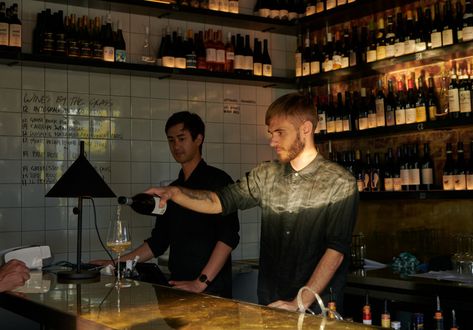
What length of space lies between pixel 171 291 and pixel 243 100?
115 inches

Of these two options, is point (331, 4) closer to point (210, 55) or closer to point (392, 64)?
point (392, 64)

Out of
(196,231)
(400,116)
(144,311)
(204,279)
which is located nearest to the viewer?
(144,311)

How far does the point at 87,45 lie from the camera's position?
13.5ft

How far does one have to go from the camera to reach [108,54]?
4152 millimetres

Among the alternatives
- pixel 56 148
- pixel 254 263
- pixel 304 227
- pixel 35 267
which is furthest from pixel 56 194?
pixel 254 263

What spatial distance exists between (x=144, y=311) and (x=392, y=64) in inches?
113

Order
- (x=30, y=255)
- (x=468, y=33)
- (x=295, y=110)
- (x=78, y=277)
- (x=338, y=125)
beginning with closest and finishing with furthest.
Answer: (x=295, y=110) → (x=78, y=277) → (x=30, y=255) → (x=468, y=33) → (x=338, y=125)

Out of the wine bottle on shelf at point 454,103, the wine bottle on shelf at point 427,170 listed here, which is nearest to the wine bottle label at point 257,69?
the wine bottle on shelf at point 427,170

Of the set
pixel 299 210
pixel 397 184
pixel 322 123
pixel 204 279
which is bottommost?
pixel 204 279

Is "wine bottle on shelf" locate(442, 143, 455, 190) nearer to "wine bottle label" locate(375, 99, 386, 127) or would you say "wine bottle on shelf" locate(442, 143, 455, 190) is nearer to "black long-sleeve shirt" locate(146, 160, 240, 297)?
"wine bottle label" locate(375, 99, 386, 127)

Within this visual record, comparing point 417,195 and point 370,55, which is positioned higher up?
point 370,55

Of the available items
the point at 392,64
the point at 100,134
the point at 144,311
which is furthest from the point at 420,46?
the point at 144,311

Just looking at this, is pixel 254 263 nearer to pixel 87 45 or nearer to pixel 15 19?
pixel 87 45

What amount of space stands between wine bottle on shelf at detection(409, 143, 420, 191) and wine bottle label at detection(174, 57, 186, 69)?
63.4 inches
